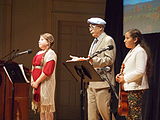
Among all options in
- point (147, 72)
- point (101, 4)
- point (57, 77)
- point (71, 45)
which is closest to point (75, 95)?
point (57, 77)

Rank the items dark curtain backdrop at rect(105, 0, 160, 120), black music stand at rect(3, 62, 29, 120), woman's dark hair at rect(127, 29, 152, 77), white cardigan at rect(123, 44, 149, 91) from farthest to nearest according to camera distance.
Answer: dark curtain backdrop at rect(105, 0, 160, 120) → black music stand at rect(3, 62, 29, 120) → woman's dark hair at rect(127, 29, 152, 77) → white cardigan at rect(123, 44, 149, 91)

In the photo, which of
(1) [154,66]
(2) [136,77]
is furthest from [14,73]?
(1) [154,66]

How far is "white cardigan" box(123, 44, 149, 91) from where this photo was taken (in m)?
3.55

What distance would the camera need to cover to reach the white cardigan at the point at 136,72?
3555 mm

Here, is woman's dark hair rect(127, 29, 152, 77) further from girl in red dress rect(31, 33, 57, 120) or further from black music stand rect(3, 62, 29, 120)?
black music stand rect(3, 62, 29, 120)

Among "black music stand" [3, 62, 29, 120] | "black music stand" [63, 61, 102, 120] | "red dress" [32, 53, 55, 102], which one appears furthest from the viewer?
"red dress" [32, 53, 55, 102]

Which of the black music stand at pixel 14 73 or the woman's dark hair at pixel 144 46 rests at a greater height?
the woman's dark hair at pixel 144 46

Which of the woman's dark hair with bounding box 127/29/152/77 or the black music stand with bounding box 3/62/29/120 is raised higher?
the woman's dark hair with bounding box 127/29/152/77

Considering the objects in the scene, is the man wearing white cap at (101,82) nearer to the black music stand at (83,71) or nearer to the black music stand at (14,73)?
the black music stand at (83,71)

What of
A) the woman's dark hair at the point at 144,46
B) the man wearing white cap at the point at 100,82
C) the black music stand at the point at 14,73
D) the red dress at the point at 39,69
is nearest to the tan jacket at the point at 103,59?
the man wearing white cap at the point at 100,82

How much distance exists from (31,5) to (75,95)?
6.83 ft

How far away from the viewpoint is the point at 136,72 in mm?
3555

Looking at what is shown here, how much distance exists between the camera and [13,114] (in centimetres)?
459

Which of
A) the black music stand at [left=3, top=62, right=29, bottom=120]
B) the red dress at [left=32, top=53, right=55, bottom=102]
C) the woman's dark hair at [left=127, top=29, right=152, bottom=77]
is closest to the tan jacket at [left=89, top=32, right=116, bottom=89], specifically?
the woman's dark hair at [left=127, top=29, right=152, bottom=77]
